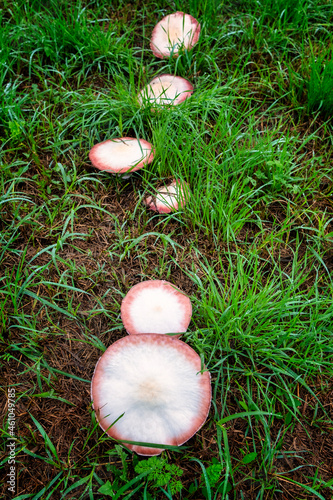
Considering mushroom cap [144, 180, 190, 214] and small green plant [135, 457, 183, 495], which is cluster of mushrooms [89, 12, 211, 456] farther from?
mushroom cap [144, 180, 190, 214]

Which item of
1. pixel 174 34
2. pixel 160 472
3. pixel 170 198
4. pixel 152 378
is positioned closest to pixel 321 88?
pixel 174 34

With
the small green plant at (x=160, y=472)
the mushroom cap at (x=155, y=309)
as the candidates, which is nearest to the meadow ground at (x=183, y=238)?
the small green plant at (x=160, y=472)

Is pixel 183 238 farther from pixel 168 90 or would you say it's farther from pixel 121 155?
pixel 168 90

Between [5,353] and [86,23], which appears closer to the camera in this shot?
[5,353]

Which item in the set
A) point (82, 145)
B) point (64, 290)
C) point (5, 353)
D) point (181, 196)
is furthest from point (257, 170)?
point (5, 353)

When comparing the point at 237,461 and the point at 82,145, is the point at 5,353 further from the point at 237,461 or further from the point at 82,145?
the point at 82,145

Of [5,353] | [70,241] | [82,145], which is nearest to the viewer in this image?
[5,353]

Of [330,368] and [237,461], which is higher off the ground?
[330,368]
